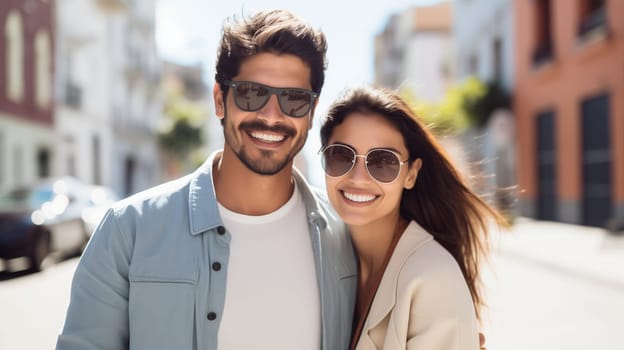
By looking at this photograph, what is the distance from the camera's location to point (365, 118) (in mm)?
2754

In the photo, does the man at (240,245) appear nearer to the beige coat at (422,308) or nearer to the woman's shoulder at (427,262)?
the beige coat at (422,308)

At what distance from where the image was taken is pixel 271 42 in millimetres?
2438

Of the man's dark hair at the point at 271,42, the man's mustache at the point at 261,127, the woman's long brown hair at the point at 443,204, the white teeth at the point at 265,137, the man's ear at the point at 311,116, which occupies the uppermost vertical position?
the man's dark hair at the point at 271,42

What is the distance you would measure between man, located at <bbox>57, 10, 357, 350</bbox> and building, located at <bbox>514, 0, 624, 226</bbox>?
46.3 ft

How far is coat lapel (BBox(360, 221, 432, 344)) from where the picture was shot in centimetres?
244

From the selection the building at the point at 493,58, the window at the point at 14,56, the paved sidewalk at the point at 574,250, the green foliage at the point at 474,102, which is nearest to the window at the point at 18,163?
the window at the point at 14,56

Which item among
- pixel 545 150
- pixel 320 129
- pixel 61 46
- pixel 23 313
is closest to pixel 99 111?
pixel 61 46

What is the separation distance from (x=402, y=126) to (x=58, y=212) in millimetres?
9745

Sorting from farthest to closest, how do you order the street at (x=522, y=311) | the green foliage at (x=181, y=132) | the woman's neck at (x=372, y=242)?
the green foliage at (x=181, y=132)
the street at (x=522, y=311)
the woman's neck at (x=372, y=242)

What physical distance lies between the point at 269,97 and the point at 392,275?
0.79 m

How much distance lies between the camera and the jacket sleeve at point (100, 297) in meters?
2.14

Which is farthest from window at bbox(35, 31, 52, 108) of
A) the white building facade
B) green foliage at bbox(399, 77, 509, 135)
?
the white building facade

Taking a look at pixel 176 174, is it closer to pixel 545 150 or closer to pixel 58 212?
pixel 545 150

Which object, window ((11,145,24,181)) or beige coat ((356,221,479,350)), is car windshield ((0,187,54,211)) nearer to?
beige coat ((356,221,479,350))
